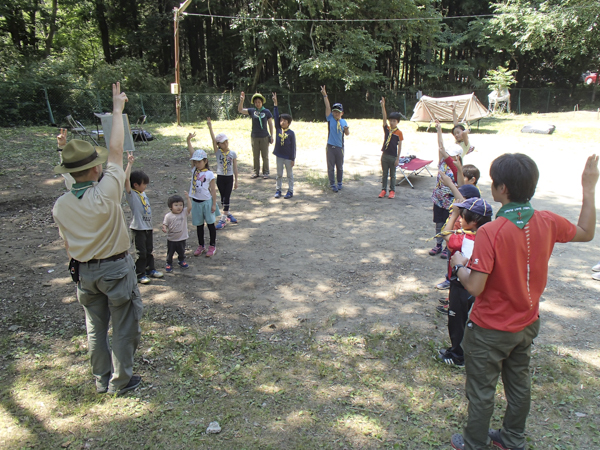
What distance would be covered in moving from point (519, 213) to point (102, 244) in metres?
2.78

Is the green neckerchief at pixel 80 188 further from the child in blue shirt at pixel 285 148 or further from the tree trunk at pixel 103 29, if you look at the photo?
the tree trunk at pixel 103 29

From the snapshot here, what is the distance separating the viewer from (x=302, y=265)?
5.80 meters

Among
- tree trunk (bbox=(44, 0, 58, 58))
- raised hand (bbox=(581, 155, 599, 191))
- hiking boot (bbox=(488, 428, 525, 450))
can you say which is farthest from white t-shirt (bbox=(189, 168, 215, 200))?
tree trunk (bbox=(44, 0, 58, 58))

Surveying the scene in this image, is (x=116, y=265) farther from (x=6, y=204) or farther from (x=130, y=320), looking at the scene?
(x=6, y=204)

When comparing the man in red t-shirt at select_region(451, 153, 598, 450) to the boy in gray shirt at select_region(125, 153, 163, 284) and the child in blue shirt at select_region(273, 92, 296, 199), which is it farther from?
the child in blue shirt at select_region(273, 92, 296, 199)

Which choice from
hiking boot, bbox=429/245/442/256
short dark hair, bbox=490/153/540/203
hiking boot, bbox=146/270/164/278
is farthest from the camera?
hiking boot, bbox=429/245/442/256

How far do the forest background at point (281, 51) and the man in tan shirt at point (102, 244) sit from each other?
18.6 metres

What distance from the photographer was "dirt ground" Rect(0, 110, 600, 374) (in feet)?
14.6

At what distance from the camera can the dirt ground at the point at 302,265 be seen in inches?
175

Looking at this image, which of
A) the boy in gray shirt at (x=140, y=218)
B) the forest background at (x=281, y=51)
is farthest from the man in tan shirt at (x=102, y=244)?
the forest background at (x=281, y=51)

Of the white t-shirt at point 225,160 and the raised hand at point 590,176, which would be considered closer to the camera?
the raised hand at point 590,176

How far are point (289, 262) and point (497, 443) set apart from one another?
11.9ft

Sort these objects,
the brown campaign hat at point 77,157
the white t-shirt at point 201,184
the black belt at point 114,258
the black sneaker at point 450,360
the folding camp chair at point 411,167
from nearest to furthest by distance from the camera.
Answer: the brown campaign hat at point 77,157 < the black belt at point 114,258 < the black sneaker at point 450,360 < the white t-shirt at point 201,184 < the folding camp chair at point 411,167

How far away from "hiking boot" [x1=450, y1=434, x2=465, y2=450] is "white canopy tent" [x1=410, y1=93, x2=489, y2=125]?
17.2 meters
